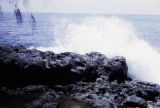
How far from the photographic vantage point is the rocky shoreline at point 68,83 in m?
9.59

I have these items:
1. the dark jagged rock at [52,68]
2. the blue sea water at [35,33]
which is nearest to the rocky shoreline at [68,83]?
the dark jagged rock at [52,68]

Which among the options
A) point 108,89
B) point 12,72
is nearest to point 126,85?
point 108,89

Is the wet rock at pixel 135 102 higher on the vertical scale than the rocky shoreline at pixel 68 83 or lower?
lower

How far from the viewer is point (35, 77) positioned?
38.2ft

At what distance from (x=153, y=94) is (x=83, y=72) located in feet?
11.2

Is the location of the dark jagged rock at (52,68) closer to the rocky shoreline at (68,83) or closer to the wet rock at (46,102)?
the rocky shoreline at (68,83)

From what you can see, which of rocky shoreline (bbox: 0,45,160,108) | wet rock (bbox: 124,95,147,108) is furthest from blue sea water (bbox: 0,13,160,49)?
wet rock (bbox: 124,95,147,108)

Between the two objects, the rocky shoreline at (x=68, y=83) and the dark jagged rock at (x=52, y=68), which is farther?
the dark jagged rock at (x=52, y=68)

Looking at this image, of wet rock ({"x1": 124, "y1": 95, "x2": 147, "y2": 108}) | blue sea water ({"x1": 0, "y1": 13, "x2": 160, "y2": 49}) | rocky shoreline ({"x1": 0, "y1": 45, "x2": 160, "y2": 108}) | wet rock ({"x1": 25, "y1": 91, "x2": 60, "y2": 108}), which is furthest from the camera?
blue sea water ({"x1": 0, "y1": 13, "x2": 160, "y2": 49})

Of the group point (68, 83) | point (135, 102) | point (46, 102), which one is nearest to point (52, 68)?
point (68, 83)

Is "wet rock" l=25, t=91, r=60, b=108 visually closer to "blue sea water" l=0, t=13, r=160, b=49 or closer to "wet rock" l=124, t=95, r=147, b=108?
"wet rock" l=124, t=95, r=147, b=108

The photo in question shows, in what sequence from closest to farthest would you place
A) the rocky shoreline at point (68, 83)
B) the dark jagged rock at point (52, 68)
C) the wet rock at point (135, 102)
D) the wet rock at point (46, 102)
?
the wet rock at point (46, 102) → the rocky shoreline at point (68, 83) → the wet rock at point (135, 102) → the dark jagged rock at point (52, 68)

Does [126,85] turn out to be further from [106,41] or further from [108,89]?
[106,41]

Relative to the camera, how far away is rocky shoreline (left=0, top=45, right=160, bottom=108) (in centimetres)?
959
